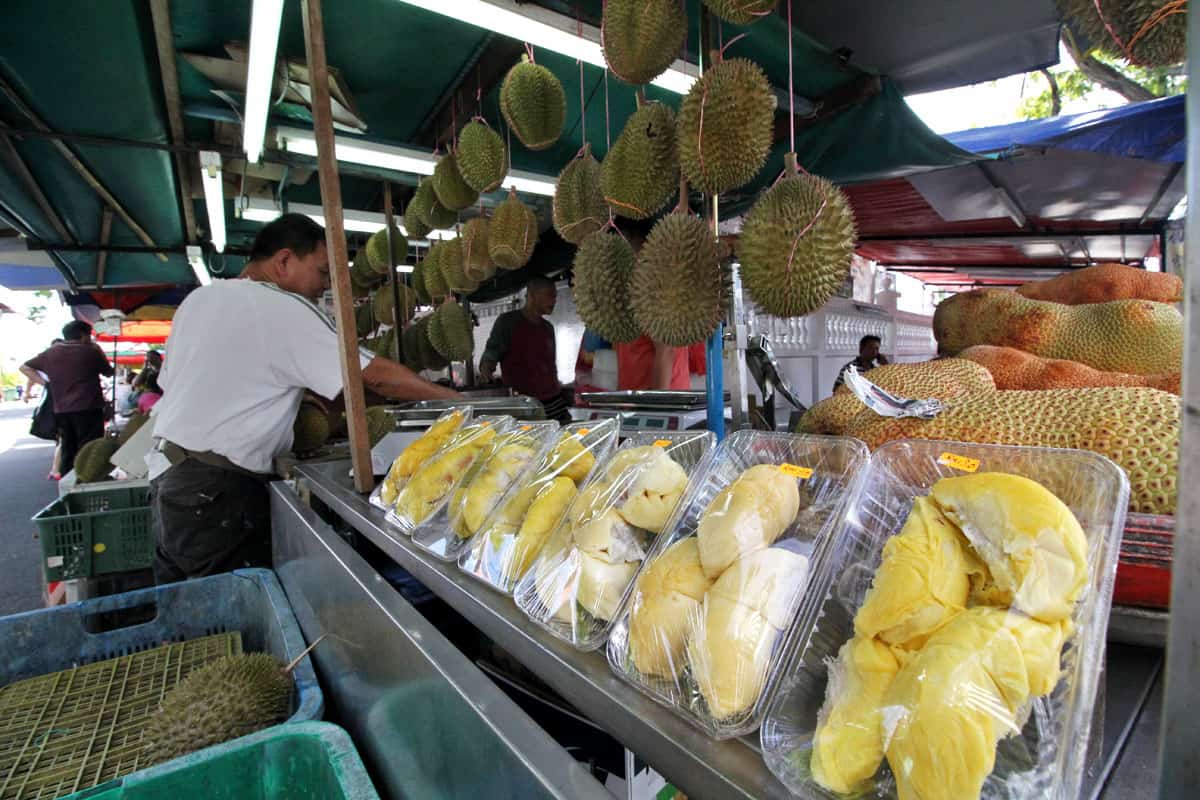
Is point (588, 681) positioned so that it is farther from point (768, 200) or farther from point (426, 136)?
point (426, 136)

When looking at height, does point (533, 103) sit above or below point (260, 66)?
below

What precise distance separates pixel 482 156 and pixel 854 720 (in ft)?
8.77

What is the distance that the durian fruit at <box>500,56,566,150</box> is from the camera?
2281 millimetres

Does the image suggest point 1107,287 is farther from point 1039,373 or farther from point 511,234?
point 511,234

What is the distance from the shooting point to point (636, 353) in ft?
12.4

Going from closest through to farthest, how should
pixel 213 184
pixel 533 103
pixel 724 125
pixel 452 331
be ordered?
pixel 724 125
pixel 533 103
pixel 213 184
pixel 452 331

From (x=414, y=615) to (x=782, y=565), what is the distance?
0.63 m

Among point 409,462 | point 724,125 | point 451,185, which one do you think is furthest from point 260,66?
point 724,125

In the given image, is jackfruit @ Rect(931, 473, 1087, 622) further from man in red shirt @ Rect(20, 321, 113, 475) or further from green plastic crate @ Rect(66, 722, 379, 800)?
man in red shirt @ Rect(20, 321, 113, 475)

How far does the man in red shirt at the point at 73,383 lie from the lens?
6254mm

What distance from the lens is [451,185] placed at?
9.98ft

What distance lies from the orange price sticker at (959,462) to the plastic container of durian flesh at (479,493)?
74 cm

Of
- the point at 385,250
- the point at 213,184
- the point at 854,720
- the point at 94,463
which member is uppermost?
the point at 213,184

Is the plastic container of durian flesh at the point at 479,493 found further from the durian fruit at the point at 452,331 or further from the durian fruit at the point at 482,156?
the durian fruit at the point at 452,331
